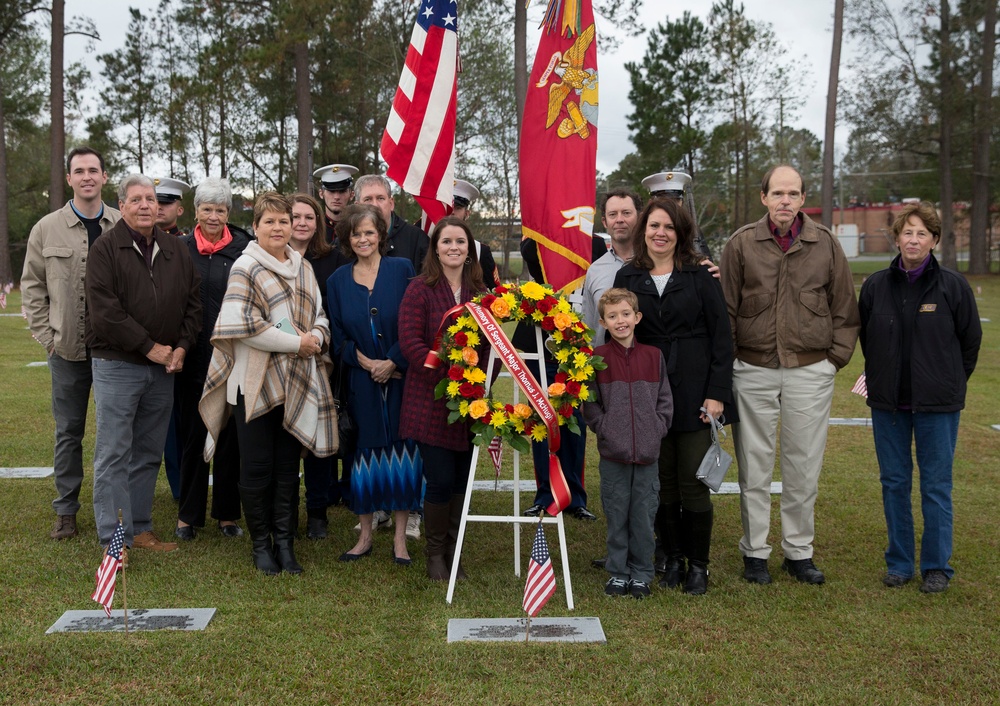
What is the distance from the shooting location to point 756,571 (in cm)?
479

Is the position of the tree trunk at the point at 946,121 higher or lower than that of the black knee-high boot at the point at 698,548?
higher

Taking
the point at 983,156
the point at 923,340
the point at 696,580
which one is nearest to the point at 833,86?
the point at 983,156

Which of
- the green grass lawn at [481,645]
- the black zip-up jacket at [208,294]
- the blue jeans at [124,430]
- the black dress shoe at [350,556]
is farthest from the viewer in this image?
the black zip-up jacket at [208,294]

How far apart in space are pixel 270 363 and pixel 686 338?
218 centimetres

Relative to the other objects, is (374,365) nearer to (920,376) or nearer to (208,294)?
(208,294)

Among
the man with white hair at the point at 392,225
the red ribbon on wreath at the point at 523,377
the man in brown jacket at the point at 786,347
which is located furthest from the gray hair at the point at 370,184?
the man in brown jacket at the point at 786,347

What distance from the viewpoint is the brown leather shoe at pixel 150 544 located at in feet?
17.1

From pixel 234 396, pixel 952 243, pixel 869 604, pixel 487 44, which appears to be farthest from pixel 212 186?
pixel 952 243

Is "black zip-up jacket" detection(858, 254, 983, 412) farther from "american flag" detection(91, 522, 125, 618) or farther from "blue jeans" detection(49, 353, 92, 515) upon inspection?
"blue jeans" detection(49, 353, 92, 515)

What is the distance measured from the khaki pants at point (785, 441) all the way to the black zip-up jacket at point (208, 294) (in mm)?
3078

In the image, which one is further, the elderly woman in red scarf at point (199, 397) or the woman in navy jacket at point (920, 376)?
the elderly woman in red scarf at point (199, 397)

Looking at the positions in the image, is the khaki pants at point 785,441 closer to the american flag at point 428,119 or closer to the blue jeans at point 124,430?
the american flag at point 428,119

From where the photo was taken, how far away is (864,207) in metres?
72.6

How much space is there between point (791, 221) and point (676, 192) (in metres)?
0.76
